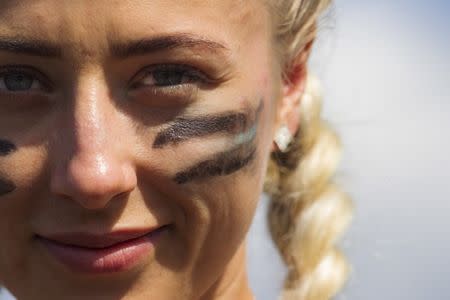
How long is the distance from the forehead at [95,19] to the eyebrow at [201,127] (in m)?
0.17

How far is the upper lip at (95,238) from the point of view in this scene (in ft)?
4.42

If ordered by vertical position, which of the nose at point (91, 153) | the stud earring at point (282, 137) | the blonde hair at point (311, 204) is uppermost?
the nose at point (91, 153)

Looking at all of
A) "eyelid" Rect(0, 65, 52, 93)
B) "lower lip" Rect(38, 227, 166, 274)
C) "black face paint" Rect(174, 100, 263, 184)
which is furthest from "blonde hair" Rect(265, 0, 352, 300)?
"eyelid" Rect(0, 65, 52, 93)

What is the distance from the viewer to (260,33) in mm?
1519

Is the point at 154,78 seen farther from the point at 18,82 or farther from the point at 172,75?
the point at 18,82

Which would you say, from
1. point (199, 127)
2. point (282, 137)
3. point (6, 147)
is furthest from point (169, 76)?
point (282, 137)

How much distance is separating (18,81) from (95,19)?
20 centimetres

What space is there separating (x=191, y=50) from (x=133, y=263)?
42 centimetres

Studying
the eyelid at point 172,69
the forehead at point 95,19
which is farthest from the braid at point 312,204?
the forehead at point 95,19

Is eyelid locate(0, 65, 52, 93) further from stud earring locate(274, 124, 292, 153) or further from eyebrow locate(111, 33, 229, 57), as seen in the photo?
stud earring locate(274, 124, 292, 153)

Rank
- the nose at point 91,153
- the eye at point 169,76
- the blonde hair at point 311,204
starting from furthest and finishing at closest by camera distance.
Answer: the blonde hair at point 311,204 → the eye at point 169,76 → the nose at point 91,153

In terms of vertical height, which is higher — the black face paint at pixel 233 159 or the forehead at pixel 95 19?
the forehead at pixel 95 19

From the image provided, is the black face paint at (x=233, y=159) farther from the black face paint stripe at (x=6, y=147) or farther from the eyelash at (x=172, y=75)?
the black face paint stripe at (x=6, y=147)

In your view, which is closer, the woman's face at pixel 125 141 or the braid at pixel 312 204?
the woman's face at pixel 125 141
